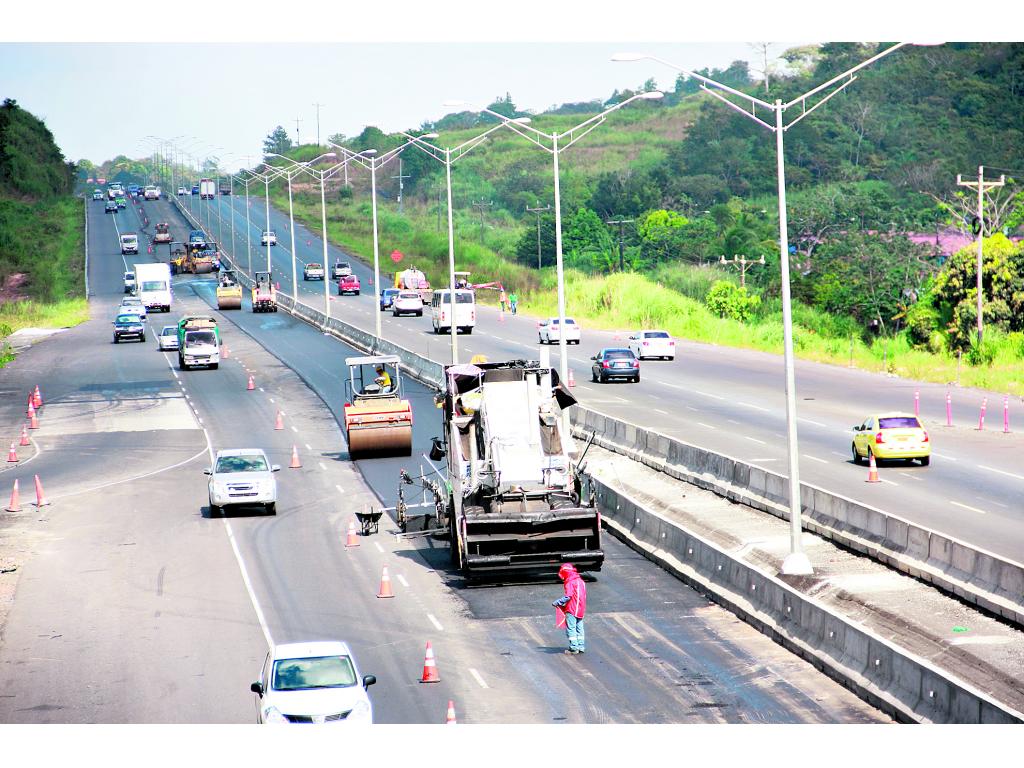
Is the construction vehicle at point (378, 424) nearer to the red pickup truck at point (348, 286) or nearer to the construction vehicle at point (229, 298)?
the construction vehicle at point (229, 298)

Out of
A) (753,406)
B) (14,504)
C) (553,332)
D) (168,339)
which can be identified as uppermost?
(168,339)

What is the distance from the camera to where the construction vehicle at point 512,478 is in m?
28.9

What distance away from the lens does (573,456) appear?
101 ft

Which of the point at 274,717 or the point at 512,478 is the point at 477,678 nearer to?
the point at 274,717

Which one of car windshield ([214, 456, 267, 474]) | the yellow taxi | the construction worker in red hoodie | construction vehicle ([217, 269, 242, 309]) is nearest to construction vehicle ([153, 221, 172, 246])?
construction vehicle ([217, 269, 242, 309])

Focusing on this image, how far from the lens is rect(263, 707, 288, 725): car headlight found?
19000 mm

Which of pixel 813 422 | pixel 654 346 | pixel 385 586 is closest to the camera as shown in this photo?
pixel 385 586

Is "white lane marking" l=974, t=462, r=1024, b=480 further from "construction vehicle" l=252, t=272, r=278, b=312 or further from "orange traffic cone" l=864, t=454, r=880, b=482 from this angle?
"construction vehicle" l=252, t=272, r=278, b=312

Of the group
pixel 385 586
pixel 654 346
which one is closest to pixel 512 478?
pixel 385 586

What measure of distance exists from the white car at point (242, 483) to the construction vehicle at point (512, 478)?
22.3 feet

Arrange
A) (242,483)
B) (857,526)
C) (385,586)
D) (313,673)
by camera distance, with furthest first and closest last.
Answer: (242,483) → (857,526) → (385,586) → (313,673)

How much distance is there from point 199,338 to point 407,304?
100 ft

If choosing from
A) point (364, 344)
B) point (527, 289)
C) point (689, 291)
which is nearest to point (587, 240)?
point (527, 289)

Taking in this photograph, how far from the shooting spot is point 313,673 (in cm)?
1944
